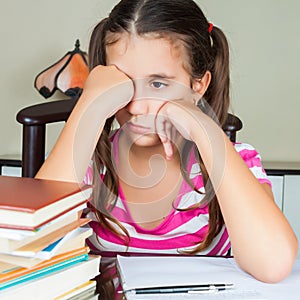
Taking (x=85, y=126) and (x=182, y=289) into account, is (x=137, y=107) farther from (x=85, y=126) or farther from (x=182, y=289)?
(x=182, y=289)

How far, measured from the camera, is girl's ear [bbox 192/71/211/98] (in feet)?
4.32

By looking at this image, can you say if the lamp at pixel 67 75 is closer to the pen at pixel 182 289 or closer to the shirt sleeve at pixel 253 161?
the shirt sleeve at pixel 253 161

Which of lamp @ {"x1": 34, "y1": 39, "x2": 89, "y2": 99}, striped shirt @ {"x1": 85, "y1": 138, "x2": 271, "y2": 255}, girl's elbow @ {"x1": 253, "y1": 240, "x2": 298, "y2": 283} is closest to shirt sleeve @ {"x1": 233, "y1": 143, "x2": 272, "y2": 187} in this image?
striped shirt @ {"x1": 85, "y1": 138, "x2": 271, "y2": 255}

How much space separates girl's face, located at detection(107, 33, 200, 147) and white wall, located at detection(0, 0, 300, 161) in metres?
1.52

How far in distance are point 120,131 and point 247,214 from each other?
43 cm

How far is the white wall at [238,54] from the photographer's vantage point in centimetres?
275

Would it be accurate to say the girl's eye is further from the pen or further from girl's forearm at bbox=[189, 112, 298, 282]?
the pen

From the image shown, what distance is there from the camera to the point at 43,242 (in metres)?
0.73

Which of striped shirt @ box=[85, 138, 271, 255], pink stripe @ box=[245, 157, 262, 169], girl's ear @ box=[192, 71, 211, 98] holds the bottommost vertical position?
striped shirt @ box=[85, 138, 271, 255]

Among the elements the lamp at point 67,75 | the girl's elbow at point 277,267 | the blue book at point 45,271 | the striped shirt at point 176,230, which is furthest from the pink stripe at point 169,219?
the lamp at point 67,75

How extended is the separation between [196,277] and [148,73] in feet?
1.33

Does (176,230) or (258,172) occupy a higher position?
(258,172)

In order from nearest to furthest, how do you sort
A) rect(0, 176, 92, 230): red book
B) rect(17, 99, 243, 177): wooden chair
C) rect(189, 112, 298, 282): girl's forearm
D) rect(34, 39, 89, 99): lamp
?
rect(0, 176, 92, 230): red book → rect(189, 112, 298, 282): girl's forearm → rect(17, 99, 243, 177): wooden chair → rect(34, 39, 89, 99): lamp

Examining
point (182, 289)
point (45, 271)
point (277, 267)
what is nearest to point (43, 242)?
point (45, 271)
